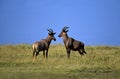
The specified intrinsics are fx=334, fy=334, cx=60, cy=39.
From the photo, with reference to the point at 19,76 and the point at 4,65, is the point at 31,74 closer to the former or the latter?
the point at 19,76

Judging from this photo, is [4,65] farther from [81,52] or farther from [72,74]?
[81,52]

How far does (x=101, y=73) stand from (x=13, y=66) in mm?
5593

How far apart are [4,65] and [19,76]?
4.93 metres

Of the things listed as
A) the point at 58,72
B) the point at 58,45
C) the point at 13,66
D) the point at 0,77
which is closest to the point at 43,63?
the point at 13,66

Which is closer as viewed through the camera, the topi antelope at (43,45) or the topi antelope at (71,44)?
the topi antelope at (43,45)

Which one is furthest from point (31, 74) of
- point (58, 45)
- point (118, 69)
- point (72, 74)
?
point (58, 45)

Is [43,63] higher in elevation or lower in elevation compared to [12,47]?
lower

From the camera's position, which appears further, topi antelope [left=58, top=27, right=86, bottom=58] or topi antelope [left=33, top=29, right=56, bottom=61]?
Answer: topi antelope [left=58, top=27, right=86, bottom=58]

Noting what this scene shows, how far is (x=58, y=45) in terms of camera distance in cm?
3481

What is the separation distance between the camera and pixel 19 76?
51.6 feet

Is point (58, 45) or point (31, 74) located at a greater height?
point (58, 45)

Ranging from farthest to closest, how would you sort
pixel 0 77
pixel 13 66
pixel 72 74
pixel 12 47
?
pixel 12 47 → pixel 13 66 → pixel 72 74 → pixel 0 77

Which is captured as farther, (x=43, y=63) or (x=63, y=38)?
(x=63, y=38)

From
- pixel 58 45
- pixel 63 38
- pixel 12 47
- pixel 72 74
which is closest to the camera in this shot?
pixel 72 74
